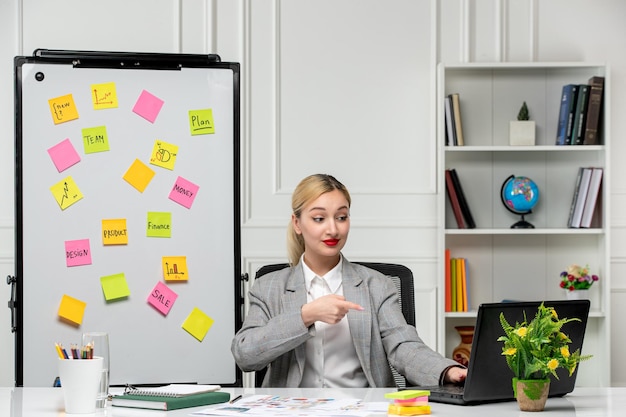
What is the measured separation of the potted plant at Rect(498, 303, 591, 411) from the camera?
5.94ft

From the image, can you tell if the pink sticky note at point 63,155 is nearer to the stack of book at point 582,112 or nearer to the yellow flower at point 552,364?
the stack of book at point 582,112

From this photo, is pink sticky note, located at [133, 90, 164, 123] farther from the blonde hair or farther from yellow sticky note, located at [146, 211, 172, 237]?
the blonde hair

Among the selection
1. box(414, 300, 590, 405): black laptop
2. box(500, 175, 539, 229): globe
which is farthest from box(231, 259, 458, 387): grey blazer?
box(500, 175, 539, 229): globe

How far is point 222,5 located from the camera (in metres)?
4.04

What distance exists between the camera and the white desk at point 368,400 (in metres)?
1.84

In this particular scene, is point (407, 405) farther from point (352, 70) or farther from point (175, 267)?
point (352, 70)

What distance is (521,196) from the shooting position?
3.96 metres

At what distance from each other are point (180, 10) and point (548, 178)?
1829mm

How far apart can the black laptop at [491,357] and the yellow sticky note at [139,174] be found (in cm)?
192

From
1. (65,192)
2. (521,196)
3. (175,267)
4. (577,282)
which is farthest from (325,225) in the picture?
(577,282)

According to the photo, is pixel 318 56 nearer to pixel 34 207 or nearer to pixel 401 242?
pixel 401 242

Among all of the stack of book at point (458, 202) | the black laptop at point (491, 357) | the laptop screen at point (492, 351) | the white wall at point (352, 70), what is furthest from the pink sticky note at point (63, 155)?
the laptop screen at point (492, 351)

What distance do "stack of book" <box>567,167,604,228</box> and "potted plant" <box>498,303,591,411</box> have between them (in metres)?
2.21

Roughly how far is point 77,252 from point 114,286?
195 millimetres
